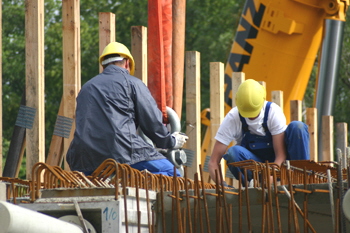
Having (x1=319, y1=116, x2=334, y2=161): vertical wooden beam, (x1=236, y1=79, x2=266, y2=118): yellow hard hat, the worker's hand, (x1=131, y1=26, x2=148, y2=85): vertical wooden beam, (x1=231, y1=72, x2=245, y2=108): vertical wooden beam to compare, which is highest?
(x1=131, y1=26, x2=148, y2=85): vertical wooden beam

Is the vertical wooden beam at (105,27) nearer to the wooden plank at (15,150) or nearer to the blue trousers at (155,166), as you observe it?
the wooden plank at (15,150)

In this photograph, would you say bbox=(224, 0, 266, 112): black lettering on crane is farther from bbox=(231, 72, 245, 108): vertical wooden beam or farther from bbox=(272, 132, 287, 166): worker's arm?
bbox=(272, 132, 287, 166): worker's arm

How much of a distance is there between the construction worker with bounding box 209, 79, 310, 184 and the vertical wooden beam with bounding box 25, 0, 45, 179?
5.00ft

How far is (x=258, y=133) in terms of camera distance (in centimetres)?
726

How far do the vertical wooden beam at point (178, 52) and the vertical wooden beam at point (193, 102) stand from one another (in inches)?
12.2

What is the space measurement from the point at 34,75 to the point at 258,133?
2004 mm

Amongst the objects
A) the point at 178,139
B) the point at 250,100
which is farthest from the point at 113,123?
the point at 250,100

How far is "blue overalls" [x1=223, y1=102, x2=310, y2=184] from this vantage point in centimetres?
704

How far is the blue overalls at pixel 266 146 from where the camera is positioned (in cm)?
704

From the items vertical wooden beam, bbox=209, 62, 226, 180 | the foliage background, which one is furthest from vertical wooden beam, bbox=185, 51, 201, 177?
the foliage background

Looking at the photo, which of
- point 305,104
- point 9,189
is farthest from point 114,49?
point 305,104

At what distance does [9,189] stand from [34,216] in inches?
63.8

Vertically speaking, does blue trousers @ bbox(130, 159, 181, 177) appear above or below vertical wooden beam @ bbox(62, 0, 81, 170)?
below

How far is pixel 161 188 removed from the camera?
17.0 feet
